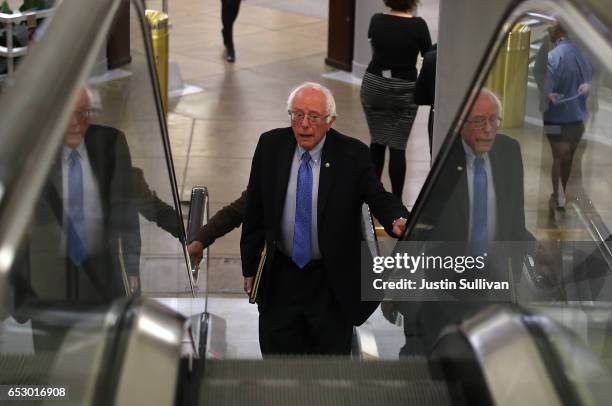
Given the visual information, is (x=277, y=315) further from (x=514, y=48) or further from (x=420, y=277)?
(x=514, y=48)

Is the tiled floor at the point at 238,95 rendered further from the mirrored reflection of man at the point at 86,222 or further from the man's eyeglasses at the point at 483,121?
the mirrored reflection of man at the point at 86,222

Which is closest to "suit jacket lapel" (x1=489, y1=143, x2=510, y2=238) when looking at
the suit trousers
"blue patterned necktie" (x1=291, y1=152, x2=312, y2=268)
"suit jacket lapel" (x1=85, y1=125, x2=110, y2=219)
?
"blue patterned necktie" (x1=291, y1=152, x2=312, y2=268)

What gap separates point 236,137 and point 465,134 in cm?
631

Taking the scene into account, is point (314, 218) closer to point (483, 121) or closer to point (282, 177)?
point (282, 177)

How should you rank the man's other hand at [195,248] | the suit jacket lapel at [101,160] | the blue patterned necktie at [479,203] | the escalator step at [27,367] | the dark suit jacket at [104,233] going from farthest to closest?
the man's other hand at [195,248], the blue patterned necktie at [479,203], the suit jacket lapel at [101,160], the escalator step at [27,367], the dark suit jacket at [104,233]

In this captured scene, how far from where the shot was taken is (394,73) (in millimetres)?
8039

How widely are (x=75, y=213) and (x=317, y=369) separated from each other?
1.27 meters

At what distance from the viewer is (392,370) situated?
11.4 ft

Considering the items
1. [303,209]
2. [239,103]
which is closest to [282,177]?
[303,209]

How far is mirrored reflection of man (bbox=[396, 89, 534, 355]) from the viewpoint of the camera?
367cm

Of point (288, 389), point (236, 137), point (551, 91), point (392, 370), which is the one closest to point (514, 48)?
point (551, 91)

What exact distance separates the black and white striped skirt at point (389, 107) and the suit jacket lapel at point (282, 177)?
10.9 ft

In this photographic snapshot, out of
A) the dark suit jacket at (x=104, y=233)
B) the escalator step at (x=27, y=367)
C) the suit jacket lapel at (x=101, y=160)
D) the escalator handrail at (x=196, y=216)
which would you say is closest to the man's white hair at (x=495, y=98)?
the dark suit jacket at (x=104, y=233)

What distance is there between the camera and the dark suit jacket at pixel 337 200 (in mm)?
→ 4734
